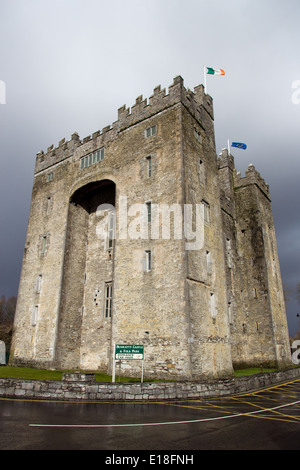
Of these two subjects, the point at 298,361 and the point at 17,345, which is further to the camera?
the point at 298,361

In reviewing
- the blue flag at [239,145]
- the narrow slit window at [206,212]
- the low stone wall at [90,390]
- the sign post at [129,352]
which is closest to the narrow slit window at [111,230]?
the narrow slit window at [206,212]

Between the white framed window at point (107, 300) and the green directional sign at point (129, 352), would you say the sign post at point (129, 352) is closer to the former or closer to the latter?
the green directional sign at point (129, 352)

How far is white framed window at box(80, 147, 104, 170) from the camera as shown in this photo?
24.0m

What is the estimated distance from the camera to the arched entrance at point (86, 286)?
21.3m

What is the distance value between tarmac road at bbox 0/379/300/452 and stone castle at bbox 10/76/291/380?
5.22 meters

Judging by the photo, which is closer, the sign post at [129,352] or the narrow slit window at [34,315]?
the sign post at [129,352]

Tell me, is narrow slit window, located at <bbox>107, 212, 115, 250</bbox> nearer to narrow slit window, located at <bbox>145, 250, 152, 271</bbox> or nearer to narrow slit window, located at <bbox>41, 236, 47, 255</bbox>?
narrow slit window, located at <bbox>145, 250, 152, 271</bbox>

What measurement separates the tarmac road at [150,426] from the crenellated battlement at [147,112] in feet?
57.5

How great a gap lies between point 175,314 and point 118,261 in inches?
210

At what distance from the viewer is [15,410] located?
9328 millimetres

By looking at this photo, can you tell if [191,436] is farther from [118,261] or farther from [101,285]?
[101,285]

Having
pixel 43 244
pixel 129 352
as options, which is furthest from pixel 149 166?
pixel 129 352

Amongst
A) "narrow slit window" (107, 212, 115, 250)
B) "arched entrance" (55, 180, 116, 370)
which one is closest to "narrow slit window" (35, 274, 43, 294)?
"arched entrance" (55, 180, 116, 370)
